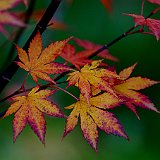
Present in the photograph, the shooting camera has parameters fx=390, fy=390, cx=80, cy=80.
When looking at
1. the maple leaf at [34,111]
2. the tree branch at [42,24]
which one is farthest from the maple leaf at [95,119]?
the tree branch at [42,24]

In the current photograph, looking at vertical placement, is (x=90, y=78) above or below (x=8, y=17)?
below

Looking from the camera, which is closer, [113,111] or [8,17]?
[8,17]

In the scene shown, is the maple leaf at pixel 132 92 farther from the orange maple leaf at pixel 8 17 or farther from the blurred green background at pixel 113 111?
the blurred green background at pixel 113 111

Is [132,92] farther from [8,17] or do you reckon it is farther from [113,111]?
[113,111]

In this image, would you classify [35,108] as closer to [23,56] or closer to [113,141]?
[23,56]

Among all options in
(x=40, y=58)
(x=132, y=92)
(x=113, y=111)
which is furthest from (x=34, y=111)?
(x=113, y=111)


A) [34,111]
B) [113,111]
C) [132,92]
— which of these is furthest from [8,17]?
[113,111]

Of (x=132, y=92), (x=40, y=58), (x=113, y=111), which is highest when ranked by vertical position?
(x=40, y=58)
